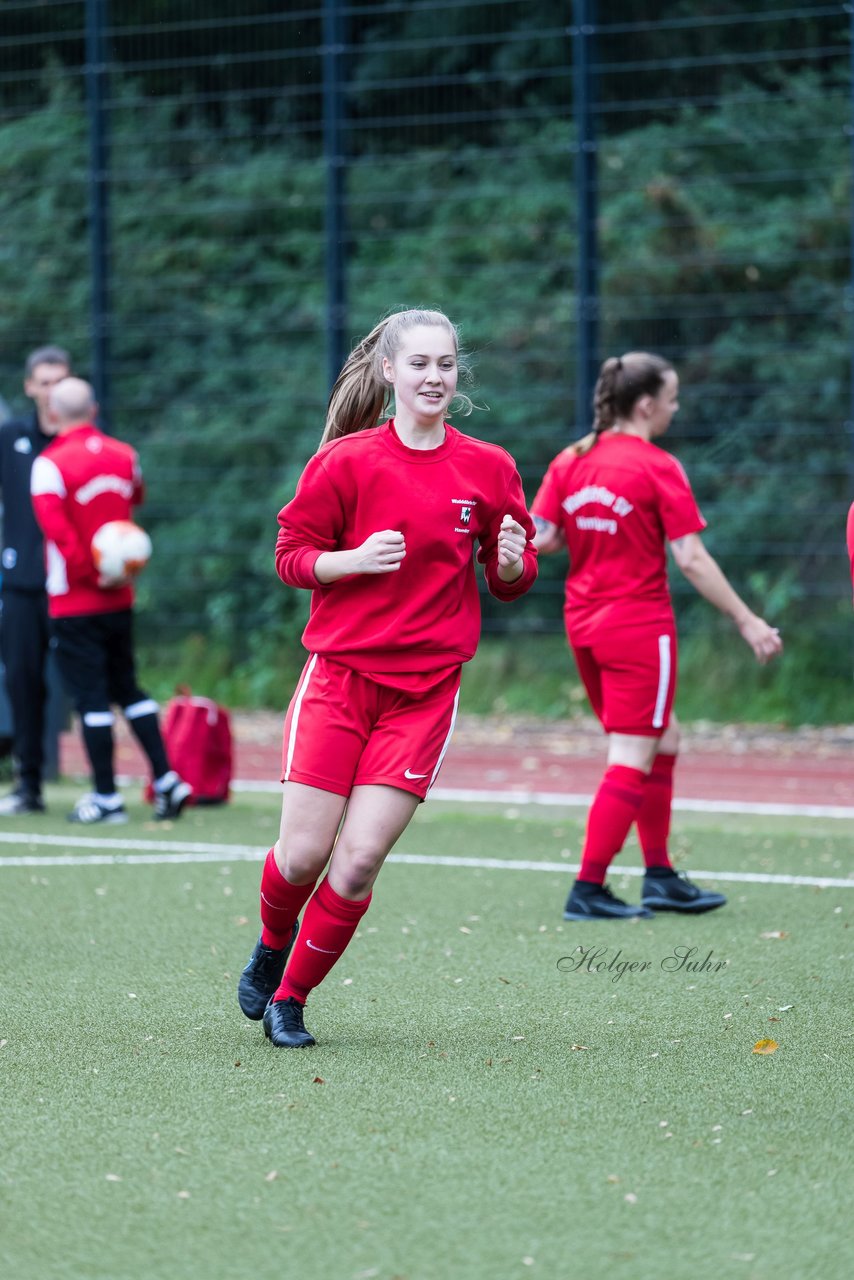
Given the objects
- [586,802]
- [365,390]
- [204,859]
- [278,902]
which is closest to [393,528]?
[365,390]

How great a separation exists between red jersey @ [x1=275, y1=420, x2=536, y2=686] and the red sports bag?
5.07 meters

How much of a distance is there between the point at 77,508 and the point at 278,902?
461 centimetres

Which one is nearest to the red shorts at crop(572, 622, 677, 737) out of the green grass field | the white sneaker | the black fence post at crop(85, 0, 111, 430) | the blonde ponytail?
the green grass field

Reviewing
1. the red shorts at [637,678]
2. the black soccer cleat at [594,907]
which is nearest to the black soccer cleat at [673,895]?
the black soccer cleat at [594,907]

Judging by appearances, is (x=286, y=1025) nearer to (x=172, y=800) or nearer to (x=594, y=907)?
(x=594, y=907)

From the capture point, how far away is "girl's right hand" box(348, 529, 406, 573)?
Answer: 4.59 m

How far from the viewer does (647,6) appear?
1459 cm

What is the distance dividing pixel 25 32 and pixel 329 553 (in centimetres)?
1454

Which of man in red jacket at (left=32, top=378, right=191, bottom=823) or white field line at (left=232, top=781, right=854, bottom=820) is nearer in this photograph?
man in red jacket at (left=32, top=378, right=191, bottom=823)

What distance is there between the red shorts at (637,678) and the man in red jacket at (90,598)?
122 inches

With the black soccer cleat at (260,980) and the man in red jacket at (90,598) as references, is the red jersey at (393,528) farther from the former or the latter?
the man in red jacket at (90,598)

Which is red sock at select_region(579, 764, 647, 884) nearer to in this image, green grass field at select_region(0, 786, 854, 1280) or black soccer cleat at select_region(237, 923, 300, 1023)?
green grass field at select_region(0, 786, 854, 1280)

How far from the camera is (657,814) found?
283 inches

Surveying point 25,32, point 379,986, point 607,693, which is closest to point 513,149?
point 25,32
